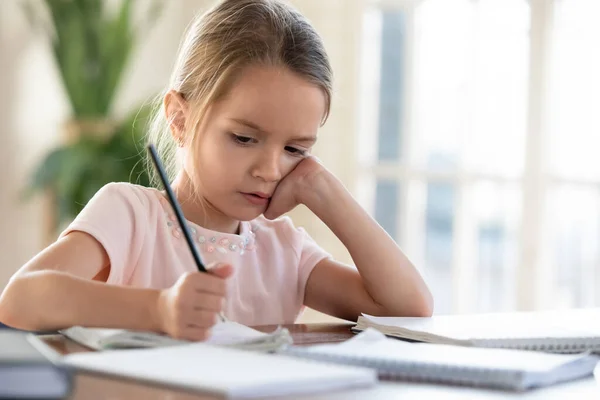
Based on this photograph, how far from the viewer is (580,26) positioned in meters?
3.74

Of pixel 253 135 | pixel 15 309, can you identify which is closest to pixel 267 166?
pixel 253 135

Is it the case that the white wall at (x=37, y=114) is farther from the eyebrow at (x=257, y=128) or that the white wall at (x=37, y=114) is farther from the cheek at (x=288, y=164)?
the eyebrow at (x=257, y=128)

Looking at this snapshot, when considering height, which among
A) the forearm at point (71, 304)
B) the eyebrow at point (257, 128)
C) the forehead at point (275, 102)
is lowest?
the forearm at point (71, 304)

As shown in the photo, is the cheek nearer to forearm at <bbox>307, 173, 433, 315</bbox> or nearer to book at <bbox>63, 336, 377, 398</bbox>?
forearm at <bbox>307, 173, 433, 315</bbox>

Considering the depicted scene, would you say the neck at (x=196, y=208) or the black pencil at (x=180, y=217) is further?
the neck at (x=196, y=208)

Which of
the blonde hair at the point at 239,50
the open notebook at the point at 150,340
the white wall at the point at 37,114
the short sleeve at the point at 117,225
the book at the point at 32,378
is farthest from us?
the white wall at the point at 37,114

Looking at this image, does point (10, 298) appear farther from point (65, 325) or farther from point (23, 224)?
point (23, 224)

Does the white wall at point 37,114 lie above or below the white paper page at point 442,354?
above

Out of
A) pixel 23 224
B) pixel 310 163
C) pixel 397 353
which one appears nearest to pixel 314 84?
pixel 310 163

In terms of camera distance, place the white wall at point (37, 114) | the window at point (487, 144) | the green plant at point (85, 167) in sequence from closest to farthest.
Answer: the window at point (487, 144), the green plant at point (85, 167), the white wall at point (37, 114)

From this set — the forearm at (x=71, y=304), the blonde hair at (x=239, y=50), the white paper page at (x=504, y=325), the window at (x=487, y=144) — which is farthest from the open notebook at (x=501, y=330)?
the window at (x=487, y=144)

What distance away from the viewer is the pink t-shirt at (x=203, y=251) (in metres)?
1.45

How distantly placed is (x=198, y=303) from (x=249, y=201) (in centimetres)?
52

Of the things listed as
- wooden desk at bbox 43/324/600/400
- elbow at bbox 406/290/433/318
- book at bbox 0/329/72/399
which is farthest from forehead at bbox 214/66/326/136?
book at bbox 0/329/72/399
